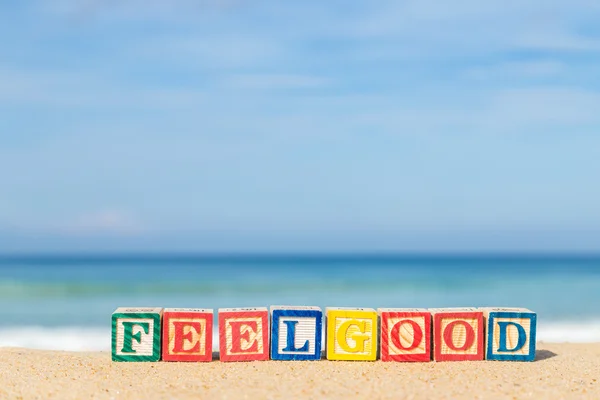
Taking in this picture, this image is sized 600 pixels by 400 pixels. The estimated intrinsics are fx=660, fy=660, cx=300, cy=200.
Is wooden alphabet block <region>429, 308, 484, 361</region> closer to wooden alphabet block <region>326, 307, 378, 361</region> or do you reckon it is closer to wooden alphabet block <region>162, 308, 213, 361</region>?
wooden alphabet block <region>326, 307, 378, 361</region>

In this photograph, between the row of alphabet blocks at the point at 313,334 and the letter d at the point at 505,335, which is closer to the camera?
the row of alphabet blocks at the point at 313,334

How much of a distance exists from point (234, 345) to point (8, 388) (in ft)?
10.5

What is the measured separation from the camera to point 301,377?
878cm

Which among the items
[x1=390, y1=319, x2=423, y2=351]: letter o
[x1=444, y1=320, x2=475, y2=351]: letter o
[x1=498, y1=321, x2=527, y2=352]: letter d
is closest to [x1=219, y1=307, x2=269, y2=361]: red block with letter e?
[x1=390, y1=319, x2=423, y2=351]: letter o

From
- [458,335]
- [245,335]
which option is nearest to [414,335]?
[458,335]

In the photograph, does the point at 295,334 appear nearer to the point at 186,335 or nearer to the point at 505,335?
the point at 186,335

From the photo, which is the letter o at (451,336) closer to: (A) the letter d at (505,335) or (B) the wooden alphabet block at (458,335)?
(B) the wooden alphabet block at (458,335)

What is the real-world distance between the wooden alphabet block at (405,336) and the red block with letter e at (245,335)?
1.81 m

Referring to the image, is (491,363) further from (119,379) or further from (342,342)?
(119,379)

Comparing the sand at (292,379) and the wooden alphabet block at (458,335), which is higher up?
the wooden alphabet block at (458,335)

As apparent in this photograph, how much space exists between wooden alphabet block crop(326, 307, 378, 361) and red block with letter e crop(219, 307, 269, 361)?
3.26 ft

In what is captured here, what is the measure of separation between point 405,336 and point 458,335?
827mm

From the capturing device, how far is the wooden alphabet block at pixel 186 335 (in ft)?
33.1

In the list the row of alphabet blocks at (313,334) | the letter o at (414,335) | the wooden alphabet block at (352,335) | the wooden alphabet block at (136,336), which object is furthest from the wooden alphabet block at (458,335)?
the wooden alphabet block at (136,336)
